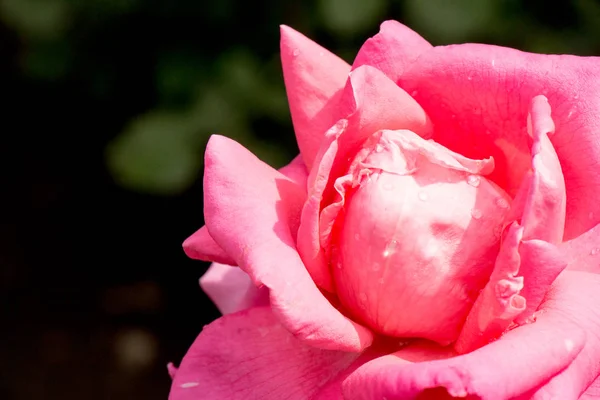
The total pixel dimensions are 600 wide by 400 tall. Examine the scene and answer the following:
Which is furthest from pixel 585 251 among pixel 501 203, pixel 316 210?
pixel 316 210

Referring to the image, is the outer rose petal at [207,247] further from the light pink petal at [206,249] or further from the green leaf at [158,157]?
the green leaf at [158,157]

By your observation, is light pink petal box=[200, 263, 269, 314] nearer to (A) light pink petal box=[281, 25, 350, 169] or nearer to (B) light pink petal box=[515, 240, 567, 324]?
(A) light pink petal box=[281, 25, 350, 169]

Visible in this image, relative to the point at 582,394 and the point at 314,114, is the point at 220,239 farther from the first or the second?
the point at 582,394

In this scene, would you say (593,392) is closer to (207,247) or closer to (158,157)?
(207,247)

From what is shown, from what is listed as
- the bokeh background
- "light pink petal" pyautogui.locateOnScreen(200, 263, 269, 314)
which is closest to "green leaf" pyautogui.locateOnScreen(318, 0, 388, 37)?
the bokeh background

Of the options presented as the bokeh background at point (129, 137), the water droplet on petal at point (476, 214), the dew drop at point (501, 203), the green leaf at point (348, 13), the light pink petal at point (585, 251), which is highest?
the green leaf at point (348, 13)

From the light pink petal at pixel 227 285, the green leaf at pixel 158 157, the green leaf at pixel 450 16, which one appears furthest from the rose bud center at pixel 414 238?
the green leaf at pixel 158 157
